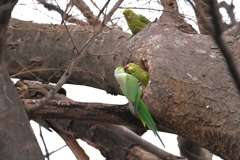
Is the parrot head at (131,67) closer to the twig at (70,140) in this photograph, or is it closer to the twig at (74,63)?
the twig at (74,63)

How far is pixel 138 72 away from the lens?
2141 mm

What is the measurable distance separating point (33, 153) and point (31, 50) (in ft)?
4.88

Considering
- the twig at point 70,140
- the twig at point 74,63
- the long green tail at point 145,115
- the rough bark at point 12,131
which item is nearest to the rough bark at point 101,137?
the twig at point 70,140

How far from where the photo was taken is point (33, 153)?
142cm

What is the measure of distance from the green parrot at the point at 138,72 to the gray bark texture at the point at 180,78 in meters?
0.05

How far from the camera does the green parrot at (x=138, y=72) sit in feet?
7.02

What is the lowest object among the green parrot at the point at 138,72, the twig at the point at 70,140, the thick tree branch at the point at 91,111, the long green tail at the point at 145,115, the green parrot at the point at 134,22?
the twig at the point at 70,140

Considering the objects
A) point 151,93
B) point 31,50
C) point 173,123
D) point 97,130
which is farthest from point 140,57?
point 31,50

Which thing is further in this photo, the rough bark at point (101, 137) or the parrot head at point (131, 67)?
the rough bark at point (101, 137)

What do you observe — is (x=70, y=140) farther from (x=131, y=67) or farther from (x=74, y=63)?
(x=74, y=63)

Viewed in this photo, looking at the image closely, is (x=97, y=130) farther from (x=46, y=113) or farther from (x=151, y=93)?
(x=151, y=93)

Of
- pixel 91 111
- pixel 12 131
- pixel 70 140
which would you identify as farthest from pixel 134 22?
pixel 12 131

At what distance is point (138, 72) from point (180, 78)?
0.28 meters

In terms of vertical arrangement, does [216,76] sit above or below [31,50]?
above
